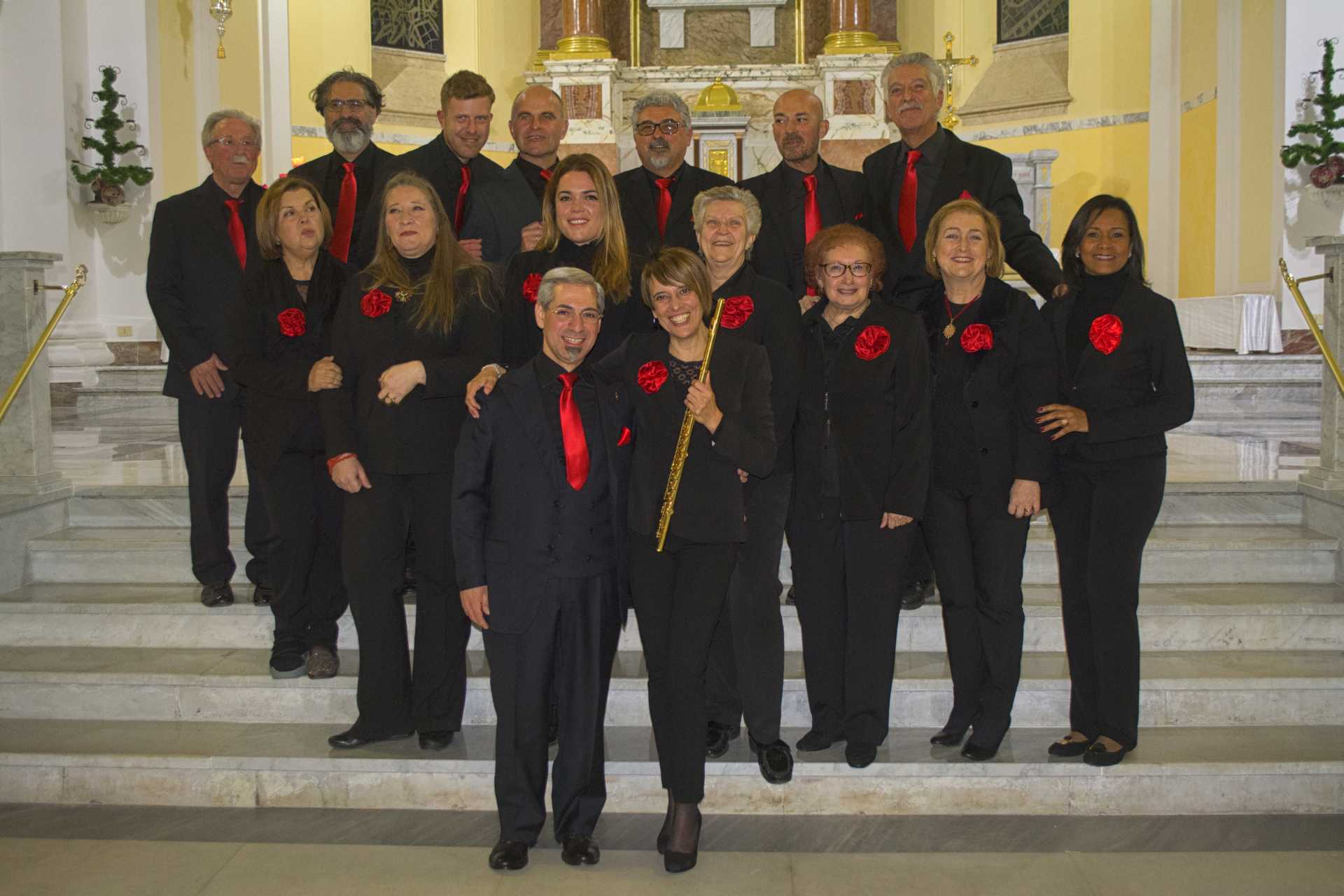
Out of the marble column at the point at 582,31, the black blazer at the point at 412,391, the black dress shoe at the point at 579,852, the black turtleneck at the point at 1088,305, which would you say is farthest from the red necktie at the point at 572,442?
the marble column at the point at 582,31

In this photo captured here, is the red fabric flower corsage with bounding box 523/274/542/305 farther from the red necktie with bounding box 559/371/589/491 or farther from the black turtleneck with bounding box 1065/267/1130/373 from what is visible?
the black turtleneck with bounding box 1065/267/1130/373

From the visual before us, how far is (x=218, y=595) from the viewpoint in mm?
4773

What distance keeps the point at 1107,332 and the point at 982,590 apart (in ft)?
2.85

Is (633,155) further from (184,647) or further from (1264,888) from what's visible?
(1264,888)

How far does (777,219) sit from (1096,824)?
2.42m

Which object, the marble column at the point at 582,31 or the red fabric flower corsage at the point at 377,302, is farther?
the marble column at the point at 582,31

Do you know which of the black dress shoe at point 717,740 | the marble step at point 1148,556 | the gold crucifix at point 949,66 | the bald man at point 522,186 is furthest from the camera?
the gold crucifix at point 949,66

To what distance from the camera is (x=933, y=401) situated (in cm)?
377

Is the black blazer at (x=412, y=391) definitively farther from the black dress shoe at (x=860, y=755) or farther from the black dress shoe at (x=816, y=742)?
the black dress shoe at (x=860, y=755)

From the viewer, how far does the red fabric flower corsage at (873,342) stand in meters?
3.60

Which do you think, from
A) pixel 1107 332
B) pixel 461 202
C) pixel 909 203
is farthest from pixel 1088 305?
pixel 461 202

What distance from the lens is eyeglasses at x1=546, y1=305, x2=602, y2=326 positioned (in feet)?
10.8

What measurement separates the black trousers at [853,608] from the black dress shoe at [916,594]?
0.89 m

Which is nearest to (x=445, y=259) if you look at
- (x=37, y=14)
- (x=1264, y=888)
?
(x=1264, y=888)
